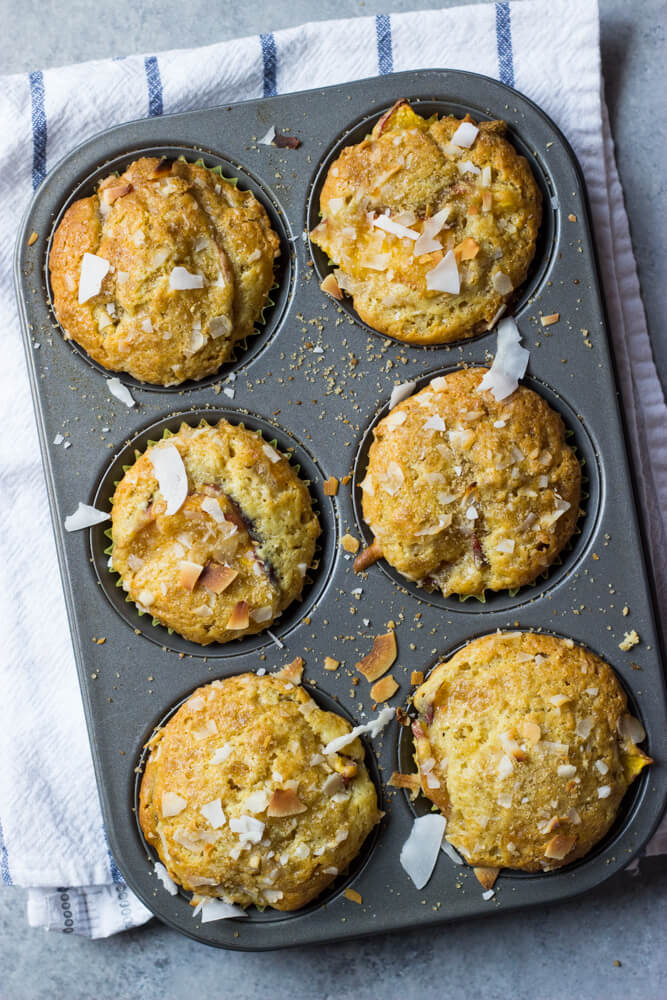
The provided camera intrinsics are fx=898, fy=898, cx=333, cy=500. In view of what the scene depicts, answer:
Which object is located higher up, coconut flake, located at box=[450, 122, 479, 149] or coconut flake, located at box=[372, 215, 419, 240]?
coconut flake, located at box=[450, 122, 479, 149]

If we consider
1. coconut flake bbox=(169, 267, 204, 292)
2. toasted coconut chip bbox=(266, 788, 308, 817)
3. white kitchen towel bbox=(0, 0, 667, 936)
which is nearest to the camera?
toasted coconut chip bbox=(266, 788, 308, 817)

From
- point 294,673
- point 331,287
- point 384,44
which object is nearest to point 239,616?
point 294,673

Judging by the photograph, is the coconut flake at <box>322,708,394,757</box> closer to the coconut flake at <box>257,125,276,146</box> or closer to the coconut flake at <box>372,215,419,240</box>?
the coconut flake at <box>372,215,419,240</box>

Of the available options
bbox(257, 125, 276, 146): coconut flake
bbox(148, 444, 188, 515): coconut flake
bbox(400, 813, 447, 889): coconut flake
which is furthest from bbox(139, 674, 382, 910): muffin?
bbox(257, 125, 276, 146): coconut flake

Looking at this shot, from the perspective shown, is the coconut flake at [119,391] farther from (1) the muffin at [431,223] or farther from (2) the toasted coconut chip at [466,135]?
(2) the toasted coconut chip at [466,135]

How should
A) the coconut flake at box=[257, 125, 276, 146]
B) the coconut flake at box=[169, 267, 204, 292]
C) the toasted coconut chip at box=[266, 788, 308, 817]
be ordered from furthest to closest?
the coconut flake at box=[257, 125, 276, 146] < the coconut flake at box=[169, 267, 204, 292] < the toasted coconut chip at box=[266, 788, 308, 817]

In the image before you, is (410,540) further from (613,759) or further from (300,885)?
(300,885)
